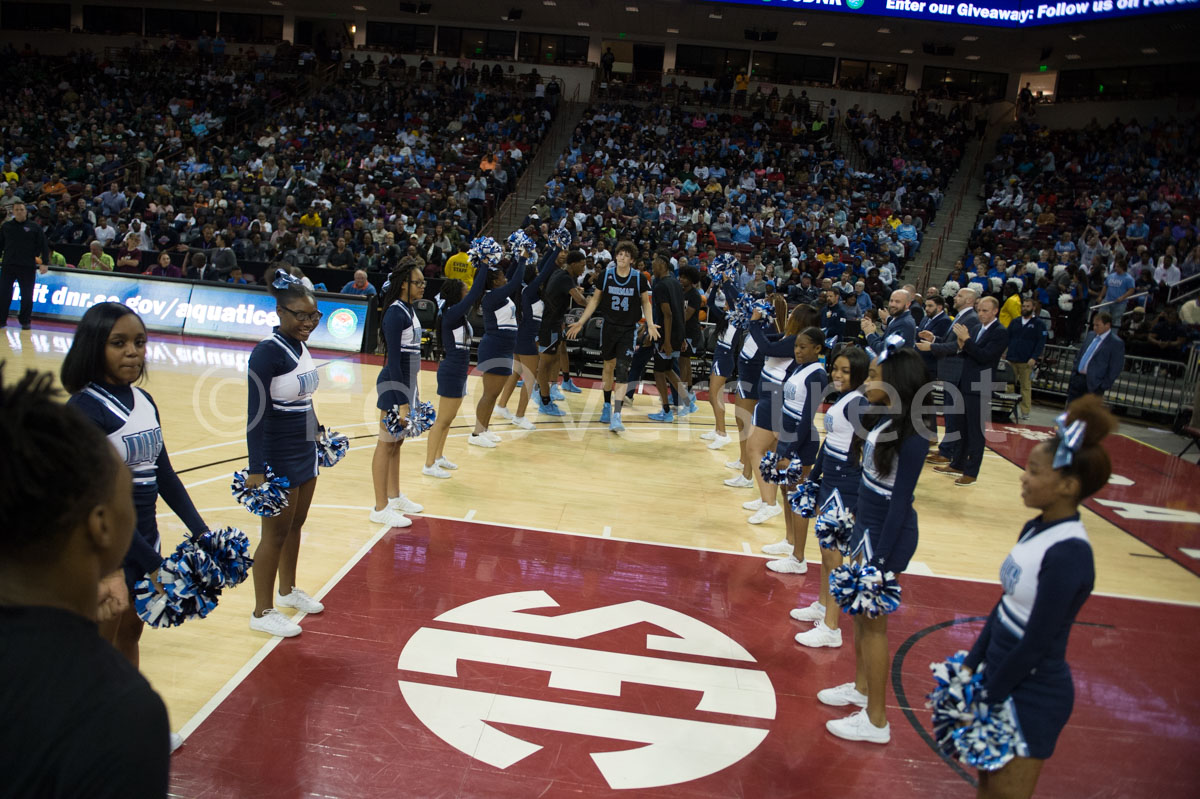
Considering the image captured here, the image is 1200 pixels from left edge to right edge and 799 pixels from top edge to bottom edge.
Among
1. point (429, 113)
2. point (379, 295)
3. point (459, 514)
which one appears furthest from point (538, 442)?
point (429, 113)

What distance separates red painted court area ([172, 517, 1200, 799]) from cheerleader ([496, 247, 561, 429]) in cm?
356

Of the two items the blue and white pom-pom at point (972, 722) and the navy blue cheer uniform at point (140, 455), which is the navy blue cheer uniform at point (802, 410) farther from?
the navy blue cheer uniform at point (140, 455)

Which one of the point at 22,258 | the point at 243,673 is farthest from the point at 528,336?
the point at 22,258

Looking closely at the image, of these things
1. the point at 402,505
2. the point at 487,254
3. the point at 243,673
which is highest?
the point at 487,254

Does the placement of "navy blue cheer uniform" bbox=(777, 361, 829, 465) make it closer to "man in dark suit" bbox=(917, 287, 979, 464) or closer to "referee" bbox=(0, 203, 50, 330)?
"man in dark suit" bbox=(917, 287, 979, 464)

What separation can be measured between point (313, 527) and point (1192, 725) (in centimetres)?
540

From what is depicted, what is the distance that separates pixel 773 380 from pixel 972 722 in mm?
4346

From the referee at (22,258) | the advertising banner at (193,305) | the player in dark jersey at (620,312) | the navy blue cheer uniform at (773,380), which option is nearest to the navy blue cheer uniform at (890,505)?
the navy blue cheer uniform at (773,380)

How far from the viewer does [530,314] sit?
9023mm

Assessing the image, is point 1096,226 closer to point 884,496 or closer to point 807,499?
point 807,499

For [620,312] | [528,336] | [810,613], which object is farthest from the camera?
[620,312]

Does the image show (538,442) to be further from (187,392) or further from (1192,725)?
(1192,725)

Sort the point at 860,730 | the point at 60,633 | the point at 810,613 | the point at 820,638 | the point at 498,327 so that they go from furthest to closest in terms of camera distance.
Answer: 1. the point at 498,327
2. the point at 810,613
3. the point at 820,638
4. the point at 860,730
5. the point at 60,633

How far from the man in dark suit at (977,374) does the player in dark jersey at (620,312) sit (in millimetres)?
3076
